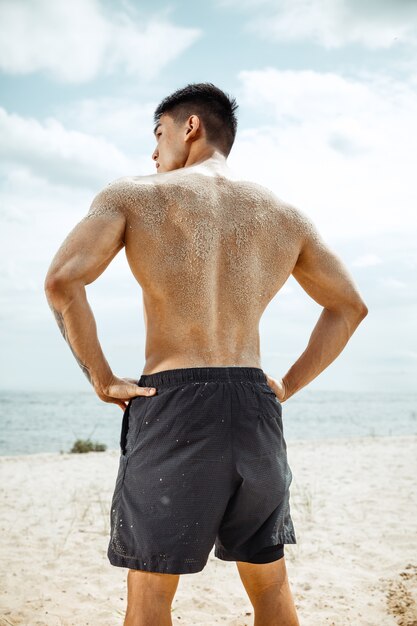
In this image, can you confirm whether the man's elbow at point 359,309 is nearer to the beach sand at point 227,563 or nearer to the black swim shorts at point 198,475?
the black swim shorts at point 198,475

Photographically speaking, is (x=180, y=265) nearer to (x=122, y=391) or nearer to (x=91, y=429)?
(x=122, y=391)

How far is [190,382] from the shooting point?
1944 millimetres

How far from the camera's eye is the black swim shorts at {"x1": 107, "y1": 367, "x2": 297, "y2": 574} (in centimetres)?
184

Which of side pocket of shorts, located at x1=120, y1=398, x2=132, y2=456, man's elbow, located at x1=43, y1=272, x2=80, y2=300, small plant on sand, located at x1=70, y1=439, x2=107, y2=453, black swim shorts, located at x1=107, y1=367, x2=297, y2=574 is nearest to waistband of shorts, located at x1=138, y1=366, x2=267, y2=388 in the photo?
black swim shorts, located at x1=107, y1=367, x2=297, y2=574

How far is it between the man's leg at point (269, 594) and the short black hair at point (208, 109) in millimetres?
1654

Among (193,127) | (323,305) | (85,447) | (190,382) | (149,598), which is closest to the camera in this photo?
(149,598)

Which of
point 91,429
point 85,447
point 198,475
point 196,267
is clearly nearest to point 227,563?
point 198,475

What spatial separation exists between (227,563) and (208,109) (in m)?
3.85

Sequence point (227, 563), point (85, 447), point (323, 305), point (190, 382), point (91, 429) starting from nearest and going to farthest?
point (190, 382), point (323, 305), point (227, 563), point (85, 447), point (91, 429)

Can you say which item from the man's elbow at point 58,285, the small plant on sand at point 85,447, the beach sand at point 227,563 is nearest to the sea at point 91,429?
the small plant on sand at point 85,447

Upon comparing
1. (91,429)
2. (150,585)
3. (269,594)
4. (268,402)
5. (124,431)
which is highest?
(268,402)

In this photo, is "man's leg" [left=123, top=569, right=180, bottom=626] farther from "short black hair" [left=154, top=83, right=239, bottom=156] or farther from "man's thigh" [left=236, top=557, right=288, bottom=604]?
"short black hair" [left=154, top=83, right=239, bottom=156]

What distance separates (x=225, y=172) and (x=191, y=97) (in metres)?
0.42

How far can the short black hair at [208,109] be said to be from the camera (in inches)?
95.7
